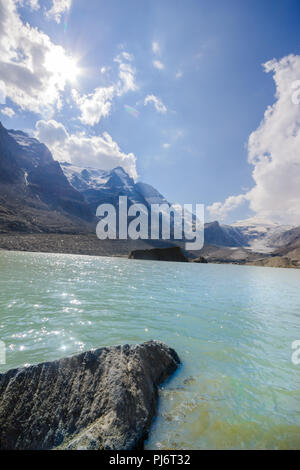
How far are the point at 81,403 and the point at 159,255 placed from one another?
333ft

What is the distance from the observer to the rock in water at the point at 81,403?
355 cm

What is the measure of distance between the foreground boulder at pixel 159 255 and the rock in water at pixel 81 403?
94034 mm

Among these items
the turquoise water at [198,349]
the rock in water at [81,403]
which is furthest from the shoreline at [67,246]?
the rock in water at [81,403]

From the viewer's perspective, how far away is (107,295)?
15398 mm

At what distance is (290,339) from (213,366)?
17.2 feet

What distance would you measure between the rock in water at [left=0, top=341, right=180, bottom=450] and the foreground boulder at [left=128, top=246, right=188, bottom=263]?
94034mm

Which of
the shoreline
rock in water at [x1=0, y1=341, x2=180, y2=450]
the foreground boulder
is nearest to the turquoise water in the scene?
rock in water at [x1=0, y1=341, x2=180, y2=450]

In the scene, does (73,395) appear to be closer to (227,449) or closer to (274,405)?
(227,449)

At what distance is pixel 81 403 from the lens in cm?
418

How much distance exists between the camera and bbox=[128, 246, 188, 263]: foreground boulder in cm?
10031

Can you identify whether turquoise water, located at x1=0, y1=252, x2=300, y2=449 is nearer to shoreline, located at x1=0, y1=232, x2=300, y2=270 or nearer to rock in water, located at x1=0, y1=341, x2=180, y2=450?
rock in water, located at x1=0, y1=341, x2=180, y2=450

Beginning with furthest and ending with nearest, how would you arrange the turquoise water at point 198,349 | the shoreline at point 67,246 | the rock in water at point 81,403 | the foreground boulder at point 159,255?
1. the foreground boulder at point 159,255
2. the shoreline at point 67,246
3. the turquoise water at point 198,349
4. the rock in water at point 81,403

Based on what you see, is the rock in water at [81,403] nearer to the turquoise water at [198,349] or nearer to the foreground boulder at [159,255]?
the turquoise water at [198,349]
